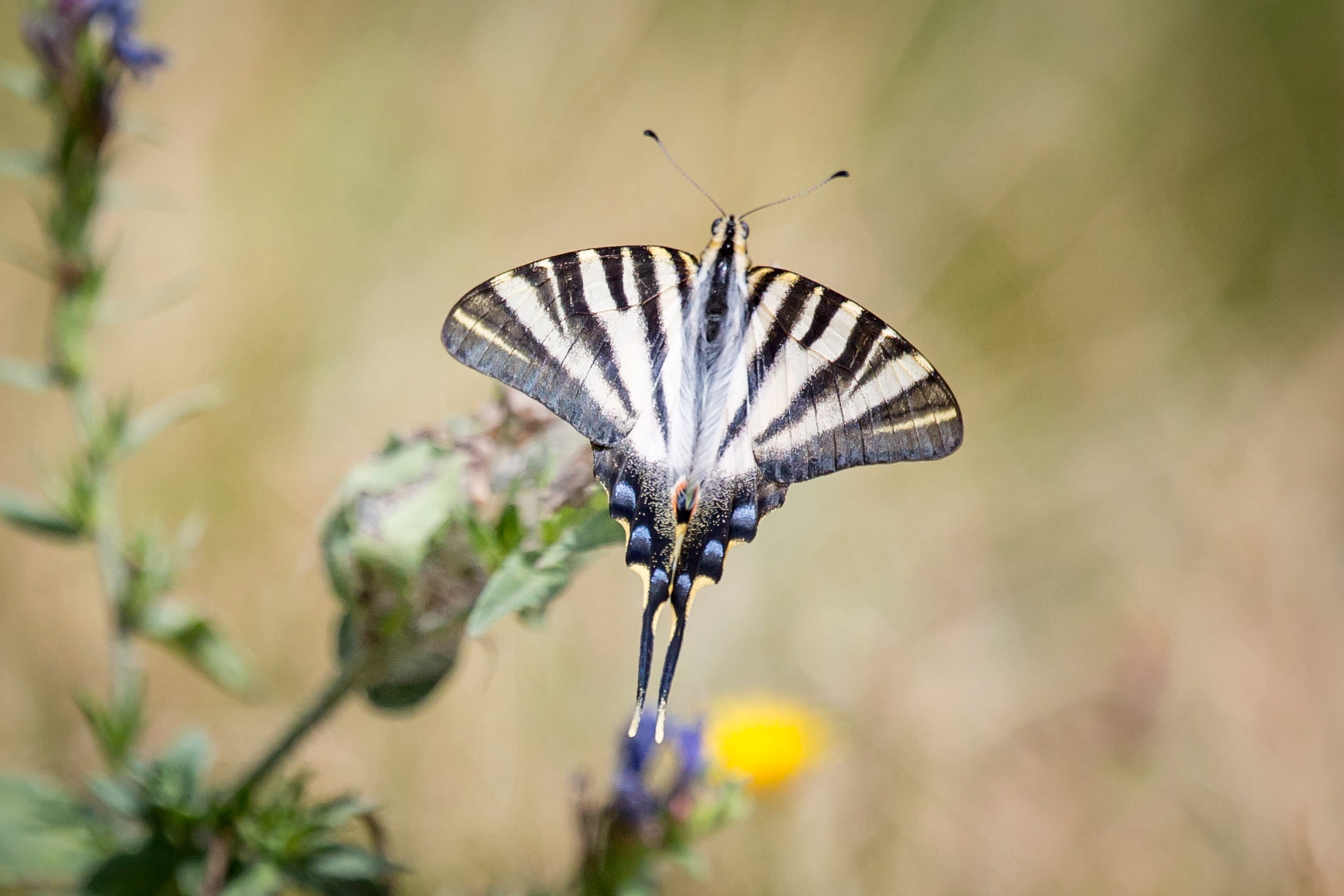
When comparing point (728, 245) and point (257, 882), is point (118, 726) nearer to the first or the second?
point (257, 882)

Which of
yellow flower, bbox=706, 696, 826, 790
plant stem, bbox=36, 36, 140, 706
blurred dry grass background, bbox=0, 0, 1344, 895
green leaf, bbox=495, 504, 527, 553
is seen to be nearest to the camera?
green leaf, bbox=495, 504, 527, 553

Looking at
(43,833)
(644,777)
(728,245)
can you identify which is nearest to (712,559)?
(644,777)

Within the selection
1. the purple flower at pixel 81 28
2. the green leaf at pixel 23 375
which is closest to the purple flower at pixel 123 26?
the purple flower at pixel 81 28

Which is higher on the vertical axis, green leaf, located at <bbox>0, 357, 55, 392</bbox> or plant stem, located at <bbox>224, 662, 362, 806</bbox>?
green leaf, located at <bbox>0, 357, 55, 392</bbox>

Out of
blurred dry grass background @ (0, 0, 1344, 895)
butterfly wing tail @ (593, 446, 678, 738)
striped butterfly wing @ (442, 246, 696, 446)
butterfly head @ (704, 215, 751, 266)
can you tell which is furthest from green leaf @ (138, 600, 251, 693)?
butterfly head @ (704, 215, 751, 266)

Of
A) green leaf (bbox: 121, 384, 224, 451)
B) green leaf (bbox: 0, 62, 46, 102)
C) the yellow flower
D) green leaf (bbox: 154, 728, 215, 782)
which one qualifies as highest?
green leaf (bbox: 0, 62, 46, 102)

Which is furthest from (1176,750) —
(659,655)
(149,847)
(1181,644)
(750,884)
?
(149,847)

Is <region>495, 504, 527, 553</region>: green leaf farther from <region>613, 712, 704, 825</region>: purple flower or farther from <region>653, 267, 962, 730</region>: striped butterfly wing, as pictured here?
<region>613, 712, 704, 825</region>: purple flower
